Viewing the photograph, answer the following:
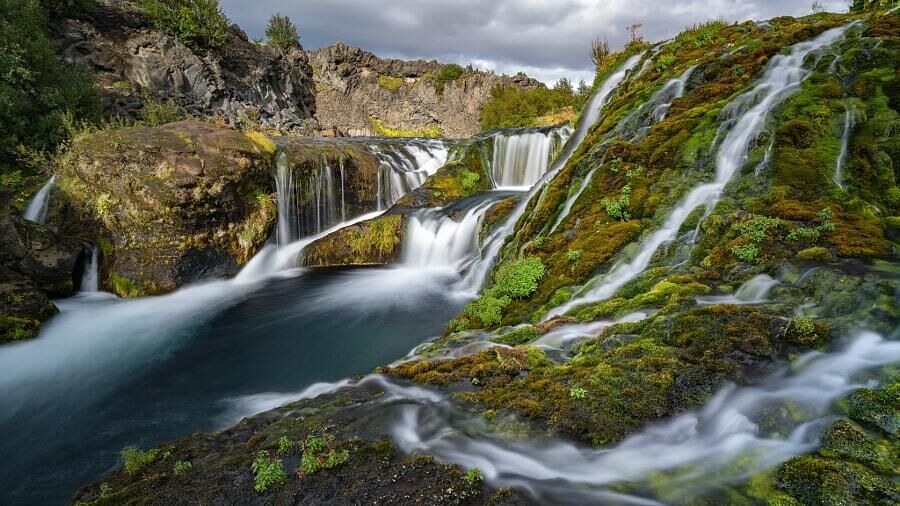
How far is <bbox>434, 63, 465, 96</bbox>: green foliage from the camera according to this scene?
5456 cm

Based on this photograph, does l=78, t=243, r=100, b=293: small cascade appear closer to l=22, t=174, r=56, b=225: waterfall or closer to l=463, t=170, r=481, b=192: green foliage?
l=22, t=174, r=56, b=225: waterfall

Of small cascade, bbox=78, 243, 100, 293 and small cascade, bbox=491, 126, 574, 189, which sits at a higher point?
small cascade, bbox=491, 126, 574, 189

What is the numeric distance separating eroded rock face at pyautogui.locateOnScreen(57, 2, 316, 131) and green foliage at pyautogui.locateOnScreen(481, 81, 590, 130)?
20.9 meters

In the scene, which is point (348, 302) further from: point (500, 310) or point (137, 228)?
point (137, 228)

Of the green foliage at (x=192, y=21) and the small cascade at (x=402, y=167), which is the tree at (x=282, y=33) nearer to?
the green foliage at (x=192, y=21)

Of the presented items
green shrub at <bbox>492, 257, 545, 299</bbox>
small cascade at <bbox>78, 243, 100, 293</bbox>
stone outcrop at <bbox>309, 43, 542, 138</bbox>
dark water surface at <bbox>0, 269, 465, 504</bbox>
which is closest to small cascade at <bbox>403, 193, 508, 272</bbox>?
dark water surface at <bbox>0, 269, 465, 504</bbox>

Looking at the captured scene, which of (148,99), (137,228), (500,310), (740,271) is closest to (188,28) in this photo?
(148,99)

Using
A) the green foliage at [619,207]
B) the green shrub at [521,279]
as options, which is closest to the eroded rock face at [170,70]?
the green shrub at [521,279]

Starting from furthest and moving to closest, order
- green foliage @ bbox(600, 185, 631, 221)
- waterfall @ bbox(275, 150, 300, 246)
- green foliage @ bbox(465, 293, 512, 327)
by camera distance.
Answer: waterfall @ bbox(275, 150, 300, 246), green foliage @ bbox(600, 185, 631, 221), green foliage @ bbox(465, 293, 512, 327)

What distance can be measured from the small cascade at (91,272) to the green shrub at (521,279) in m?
13.7

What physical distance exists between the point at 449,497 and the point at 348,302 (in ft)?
33.3

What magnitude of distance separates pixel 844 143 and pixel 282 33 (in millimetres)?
69531

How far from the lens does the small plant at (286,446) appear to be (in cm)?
405

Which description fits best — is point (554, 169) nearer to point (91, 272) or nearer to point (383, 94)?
point (91, 272)
